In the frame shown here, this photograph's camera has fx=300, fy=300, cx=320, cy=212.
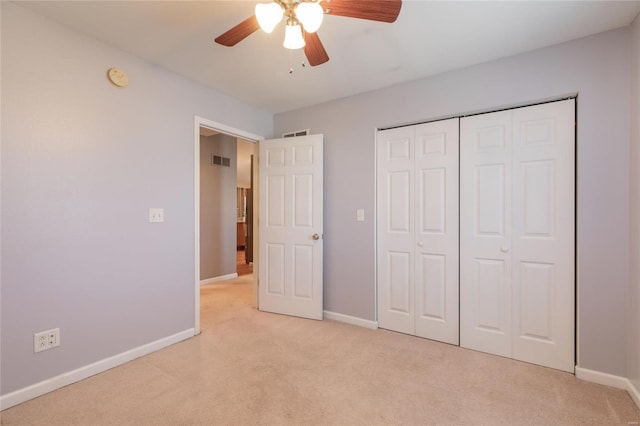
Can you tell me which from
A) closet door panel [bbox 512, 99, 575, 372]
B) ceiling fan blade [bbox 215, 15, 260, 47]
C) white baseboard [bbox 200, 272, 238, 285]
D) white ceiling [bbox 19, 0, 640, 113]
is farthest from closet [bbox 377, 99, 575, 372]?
white baseboard [bbox 200, 272, 238, 285]

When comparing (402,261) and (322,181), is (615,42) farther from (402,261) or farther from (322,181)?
(322,181)

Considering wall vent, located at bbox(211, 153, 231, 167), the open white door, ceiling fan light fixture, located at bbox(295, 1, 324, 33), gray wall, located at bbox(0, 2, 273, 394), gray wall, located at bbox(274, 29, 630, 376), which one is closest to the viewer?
ceiling fan light fixture, located at bbox(295, 1, 324, 33)

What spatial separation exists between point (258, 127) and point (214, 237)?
7.85 ft

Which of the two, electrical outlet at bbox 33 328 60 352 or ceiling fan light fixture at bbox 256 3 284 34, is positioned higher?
ceiling fan light fixture at bbox 256 3 284 34

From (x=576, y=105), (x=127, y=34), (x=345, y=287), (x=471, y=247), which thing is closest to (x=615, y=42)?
(x=576, y=105)

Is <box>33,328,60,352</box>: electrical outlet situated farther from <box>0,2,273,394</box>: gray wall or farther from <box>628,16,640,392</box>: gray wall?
<box>628,16,640,392</box>: gray wall

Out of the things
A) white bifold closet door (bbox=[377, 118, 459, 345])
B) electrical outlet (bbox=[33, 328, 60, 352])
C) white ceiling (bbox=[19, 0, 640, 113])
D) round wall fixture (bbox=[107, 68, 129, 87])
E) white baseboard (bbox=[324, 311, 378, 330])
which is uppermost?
white ceiling (bbox=[19, 0, 640, 113])

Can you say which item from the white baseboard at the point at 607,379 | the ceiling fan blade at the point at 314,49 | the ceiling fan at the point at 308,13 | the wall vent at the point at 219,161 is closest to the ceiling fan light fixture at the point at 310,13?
the ceiling fan at the point at 308,13

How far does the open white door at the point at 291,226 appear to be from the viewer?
329 cm

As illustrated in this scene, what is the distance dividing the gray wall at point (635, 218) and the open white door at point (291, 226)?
2.40 metres

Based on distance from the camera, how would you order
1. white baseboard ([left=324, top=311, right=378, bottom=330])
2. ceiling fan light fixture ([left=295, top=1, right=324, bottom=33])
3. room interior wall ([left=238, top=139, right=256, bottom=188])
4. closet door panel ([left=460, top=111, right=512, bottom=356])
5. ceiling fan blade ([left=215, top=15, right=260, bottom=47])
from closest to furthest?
ceiling fan light fixture ([left=295, top=1, right=324, bottom=33])
ceiling fan blade ([left=215, top=15, right=260, bottom=47])
closet door panel ([left=460, top=111, right=512, bottom=356])
white baseboard ([left=324, top=311, right=378, bottom=330])
room interior wall ([left=238, top=139, right=256, bottom=188])

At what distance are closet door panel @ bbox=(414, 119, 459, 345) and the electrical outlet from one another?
2790mm

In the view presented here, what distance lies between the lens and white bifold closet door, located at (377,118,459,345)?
8.77 ft

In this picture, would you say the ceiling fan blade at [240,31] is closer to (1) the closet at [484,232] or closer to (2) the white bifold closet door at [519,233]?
(1) the closet at [484,232]
